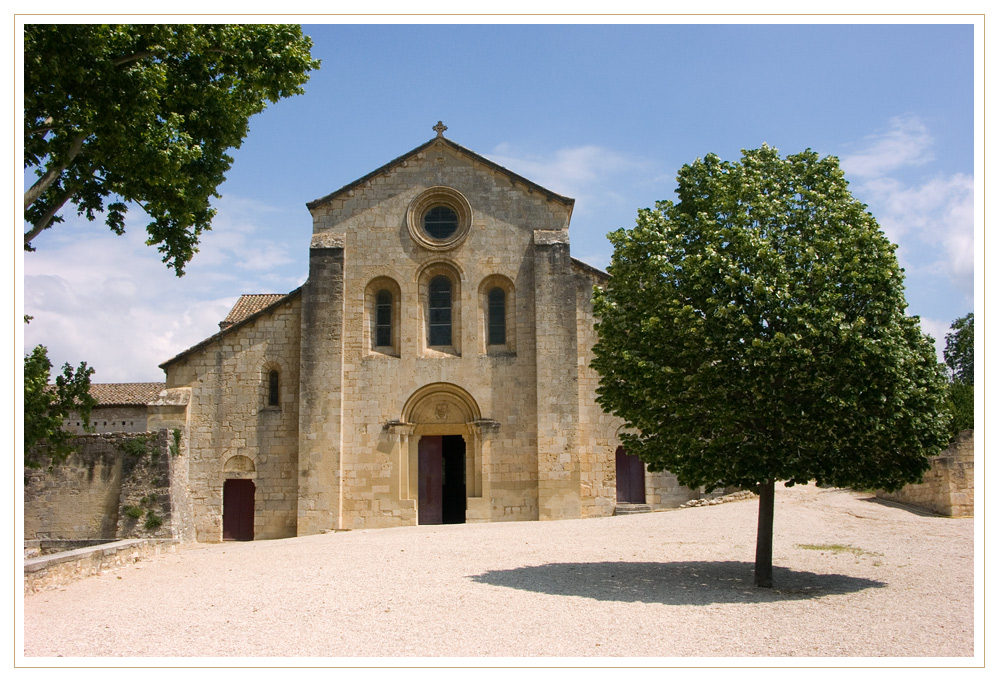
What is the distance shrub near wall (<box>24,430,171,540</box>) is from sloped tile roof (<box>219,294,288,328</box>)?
10.5m

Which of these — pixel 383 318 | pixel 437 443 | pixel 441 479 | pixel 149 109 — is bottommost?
Answer: pixel 441 479

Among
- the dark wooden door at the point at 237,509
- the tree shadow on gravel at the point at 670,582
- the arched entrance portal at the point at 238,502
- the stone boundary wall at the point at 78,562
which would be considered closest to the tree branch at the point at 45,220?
the stone boundary wall at the point at 78,562

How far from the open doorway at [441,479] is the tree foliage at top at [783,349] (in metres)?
11.8

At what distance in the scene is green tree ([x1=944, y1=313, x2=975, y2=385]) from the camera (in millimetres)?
45344

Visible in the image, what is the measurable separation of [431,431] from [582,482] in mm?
4602

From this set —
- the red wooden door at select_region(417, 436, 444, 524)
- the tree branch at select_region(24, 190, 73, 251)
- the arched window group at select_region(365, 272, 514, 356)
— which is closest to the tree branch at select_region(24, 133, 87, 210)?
the tree branch at select_region(24, 190, 73, 251)

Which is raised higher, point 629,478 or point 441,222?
point 441,222

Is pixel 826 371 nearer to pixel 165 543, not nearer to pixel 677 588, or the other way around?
pixel 677 588

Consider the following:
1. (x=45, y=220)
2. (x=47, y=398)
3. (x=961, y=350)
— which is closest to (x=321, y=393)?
(x=47, y=398)

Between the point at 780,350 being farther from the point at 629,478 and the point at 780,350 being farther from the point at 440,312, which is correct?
the point at 440,312

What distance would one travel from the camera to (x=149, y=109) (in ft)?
37.6

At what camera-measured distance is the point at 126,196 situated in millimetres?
13242

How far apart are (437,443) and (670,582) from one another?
39.7ft

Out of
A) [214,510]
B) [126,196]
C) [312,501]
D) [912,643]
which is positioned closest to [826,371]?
[912,643]
